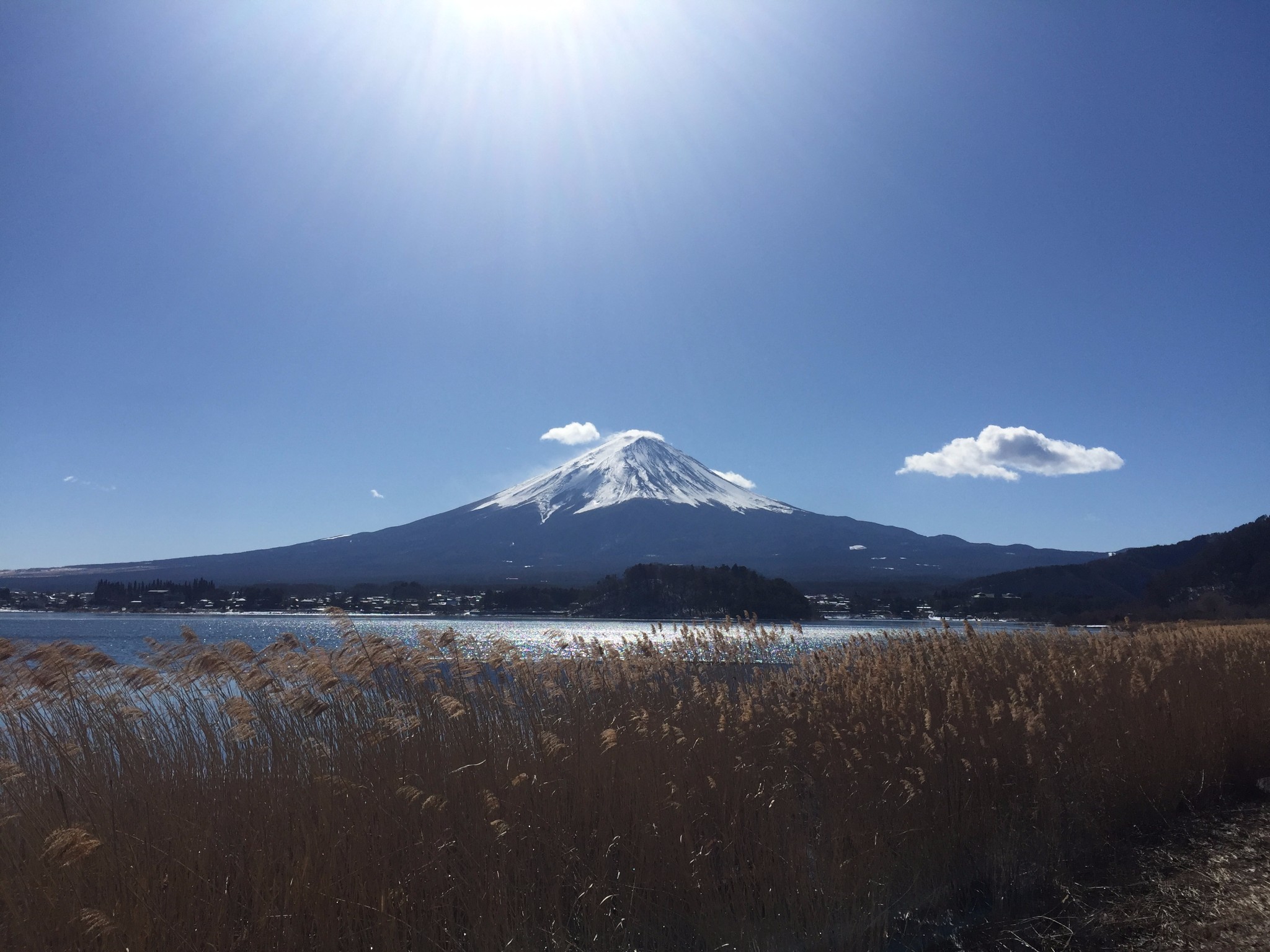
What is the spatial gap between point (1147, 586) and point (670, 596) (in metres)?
31.5

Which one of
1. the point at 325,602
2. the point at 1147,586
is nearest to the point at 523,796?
the point at 1147,586

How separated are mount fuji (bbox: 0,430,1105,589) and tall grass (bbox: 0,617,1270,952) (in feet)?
268

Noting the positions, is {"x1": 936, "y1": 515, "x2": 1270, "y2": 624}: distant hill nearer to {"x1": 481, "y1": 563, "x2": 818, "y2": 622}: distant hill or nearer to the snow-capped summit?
{"x1": 481, "y1": 563, "x2": 818, "y2": 622}: distant hill

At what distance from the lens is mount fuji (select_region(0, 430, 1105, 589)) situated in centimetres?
10012

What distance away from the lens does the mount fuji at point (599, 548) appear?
328ft

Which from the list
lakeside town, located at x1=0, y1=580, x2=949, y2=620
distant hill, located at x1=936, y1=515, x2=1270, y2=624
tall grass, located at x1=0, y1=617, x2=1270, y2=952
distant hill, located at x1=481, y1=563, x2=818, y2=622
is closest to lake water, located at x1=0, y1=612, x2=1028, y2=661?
lakeside town, located at x1=0, y1=580, x2=949, y2=620

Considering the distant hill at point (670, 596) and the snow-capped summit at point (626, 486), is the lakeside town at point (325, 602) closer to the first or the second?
the distant hill at point (670, 596)

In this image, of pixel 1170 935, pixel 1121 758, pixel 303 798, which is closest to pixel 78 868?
pixel 303 798

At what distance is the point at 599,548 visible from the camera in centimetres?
12175

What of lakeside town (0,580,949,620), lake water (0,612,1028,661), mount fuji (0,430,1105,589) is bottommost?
lake water (0,612,1028,661)

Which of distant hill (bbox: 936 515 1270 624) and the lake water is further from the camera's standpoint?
the lake water

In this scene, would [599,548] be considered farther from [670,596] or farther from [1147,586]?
[1147,586]

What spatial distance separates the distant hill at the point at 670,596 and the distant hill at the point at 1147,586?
1169 cm

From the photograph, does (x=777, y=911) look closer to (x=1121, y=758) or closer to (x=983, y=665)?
(x=1121, y=758)
